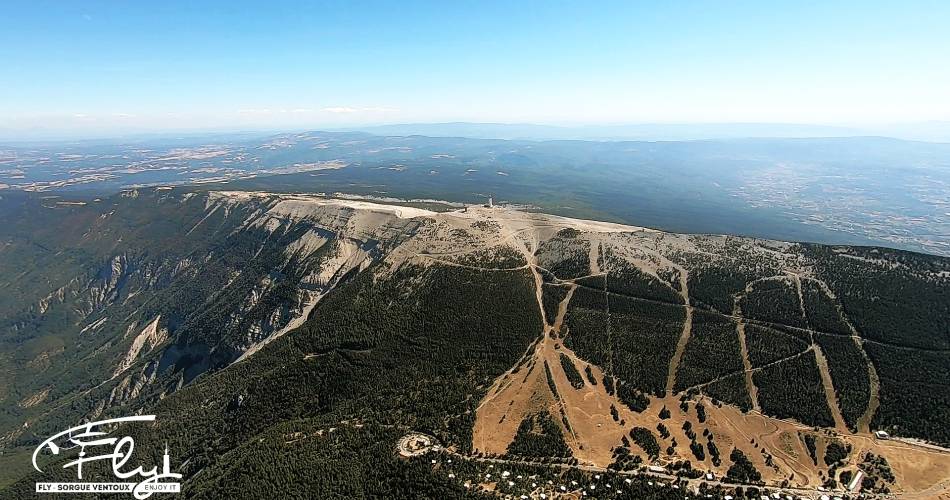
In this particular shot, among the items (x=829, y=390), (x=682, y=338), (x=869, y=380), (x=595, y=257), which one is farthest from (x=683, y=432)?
(x=595, y=257)

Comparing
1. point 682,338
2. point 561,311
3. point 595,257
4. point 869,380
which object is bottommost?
point 869,380

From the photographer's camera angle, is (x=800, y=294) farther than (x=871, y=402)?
Yes

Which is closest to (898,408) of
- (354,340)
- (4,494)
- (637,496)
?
(637,496)

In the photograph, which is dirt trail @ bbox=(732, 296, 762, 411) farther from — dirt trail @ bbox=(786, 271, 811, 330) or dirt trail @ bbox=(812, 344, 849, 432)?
dirt trail @ bbox=(786, 271, 811, 330)

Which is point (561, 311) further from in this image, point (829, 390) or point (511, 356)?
point (829, 390)

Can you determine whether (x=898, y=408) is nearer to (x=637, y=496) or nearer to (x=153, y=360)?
(x=637, y=496)
